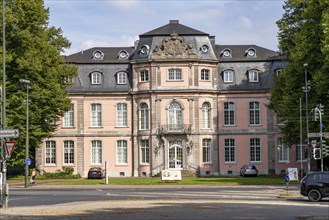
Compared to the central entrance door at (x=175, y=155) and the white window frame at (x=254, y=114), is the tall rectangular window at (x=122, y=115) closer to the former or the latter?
the central entrance door at (x=175, y=155)

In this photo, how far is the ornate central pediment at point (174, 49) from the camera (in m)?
76.6

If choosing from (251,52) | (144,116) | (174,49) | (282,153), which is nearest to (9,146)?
(174,49)

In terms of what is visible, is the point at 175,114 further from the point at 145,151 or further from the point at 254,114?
the point at 254,114

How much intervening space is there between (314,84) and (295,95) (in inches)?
104

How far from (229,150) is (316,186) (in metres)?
44.1

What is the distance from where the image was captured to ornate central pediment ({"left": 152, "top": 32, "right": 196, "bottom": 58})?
251 feet

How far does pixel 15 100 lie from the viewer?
63781 millimetres

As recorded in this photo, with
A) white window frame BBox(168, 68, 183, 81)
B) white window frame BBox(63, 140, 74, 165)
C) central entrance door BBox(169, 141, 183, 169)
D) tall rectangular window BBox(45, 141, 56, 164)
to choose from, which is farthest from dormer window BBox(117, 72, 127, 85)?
tall rectangular window BBox(45, 141, 56, 164)

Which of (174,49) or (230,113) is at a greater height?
(174,49)

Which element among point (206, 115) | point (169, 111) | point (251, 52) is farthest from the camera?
point (251, 52)

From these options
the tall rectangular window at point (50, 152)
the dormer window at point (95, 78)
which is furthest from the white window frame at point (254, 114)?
the tall rectangular window at point (50, 152)

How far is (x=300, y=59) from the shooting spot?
55.9 m

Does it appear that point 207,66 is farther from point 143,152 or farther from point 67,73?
point 67,73

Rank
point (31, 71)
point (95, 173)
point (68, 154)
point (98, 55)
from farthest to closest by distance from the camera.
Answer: point (98, 55) < point (68, 154) < point (95, 173) < point (31, 71)
